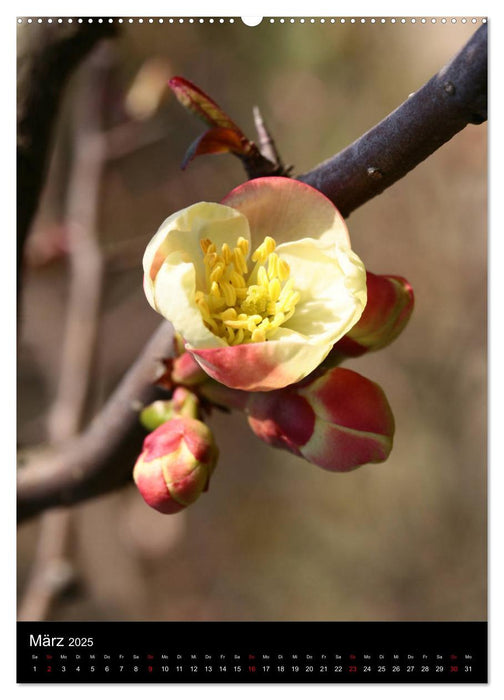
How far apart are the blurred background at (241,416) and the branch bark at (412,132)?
0.55m

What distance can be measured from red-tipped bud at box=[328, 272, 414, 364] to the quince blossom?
4 cm

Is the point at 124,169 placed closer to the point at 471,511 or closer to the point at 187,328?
the point at 471,511

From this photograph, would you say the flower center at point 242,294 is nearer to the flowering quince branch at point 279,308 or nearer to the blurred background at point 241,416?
the flowering quince branch at point 279,308

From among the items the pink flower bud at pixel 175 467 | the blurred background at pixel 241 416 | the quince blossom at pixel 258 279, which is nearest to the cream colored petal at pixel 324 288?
the quince blossom at pixel 258 279

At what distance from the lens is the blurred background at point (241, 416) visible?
1108 mm

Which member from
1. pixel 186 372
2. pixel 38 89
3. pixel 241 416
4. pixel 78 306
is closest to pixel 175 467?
pixel 186 372

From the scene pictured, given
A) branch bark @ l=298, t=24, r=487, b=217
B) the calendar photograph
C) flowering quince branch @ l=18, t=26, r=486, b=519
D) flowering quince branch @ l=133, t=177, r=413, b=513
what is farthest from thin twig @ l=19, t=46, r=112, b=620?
branch bark @ l=298, t=24, r=487, b=217

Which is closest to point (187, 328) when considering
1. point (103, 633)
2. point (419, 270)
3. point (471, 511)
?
point (103, 633)

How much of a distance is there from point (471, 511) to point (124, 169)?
871 millimetres

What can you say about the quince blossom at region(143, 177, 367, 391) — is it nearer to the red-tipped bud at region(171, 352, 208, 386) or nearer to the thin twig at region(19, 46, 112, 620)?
the red-tipped bud at region(171, 352, 208, 386)

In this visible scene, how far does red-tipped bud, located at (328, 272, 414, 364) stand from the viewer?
19.9 inches

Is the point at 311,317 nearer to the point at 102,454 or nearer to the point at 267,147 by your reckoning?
the point at 267,147

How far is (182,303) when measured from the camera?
0.43m

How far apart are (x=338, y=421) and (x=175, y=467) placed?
0.12 metres
